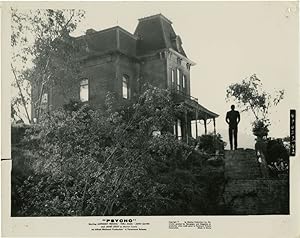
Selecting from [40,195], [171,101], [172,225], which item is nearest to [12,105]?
[40,195]

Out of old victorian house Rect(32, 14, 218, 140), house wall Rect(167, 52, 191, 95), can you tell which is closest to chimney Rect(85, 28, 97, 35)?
old victorian house Rect(32, 14, 218, 140)

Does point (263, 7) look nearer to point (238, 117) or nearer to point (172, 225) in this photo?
point (238, 117)

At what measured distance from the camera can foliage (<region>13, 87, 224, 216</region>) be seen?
5.91 ft

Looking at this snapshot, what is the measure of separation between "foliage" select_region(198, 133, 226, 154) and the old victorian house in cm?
4

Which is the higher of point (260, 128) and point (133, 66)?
point (133, 66)

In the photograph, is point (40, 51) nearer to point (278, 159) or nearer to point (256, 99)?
point (256, 99)

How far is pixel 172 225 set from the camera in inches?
70.2

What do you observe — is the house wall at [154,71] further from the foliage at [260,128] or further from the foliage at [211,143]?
the foliage at [260,128]

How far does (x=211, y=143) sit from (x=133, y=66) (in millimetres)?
397

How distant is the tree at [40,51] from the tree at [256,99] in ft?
1.95

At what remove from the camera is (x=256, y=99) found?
1.82 meters

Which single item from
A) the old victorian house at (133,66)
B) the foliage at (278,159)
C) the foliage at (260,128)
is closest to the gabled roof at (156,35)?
the old victorian house at (133,66)

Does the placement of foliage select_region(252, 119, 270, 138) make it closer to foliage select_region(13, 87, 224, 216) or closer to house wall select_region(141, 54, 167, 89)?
foliage select_region(13, 87, 224, 216)

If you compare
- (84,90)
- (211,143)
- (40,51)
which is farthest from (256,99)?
(40,51)
